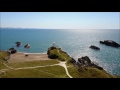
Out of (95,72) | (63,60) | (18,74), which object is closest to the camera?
(18,74)

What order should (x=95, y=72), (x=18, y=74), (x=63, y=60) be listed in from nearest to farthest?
(x=18, y=74) → (x=95, y=72) → (x=63, y=60)
